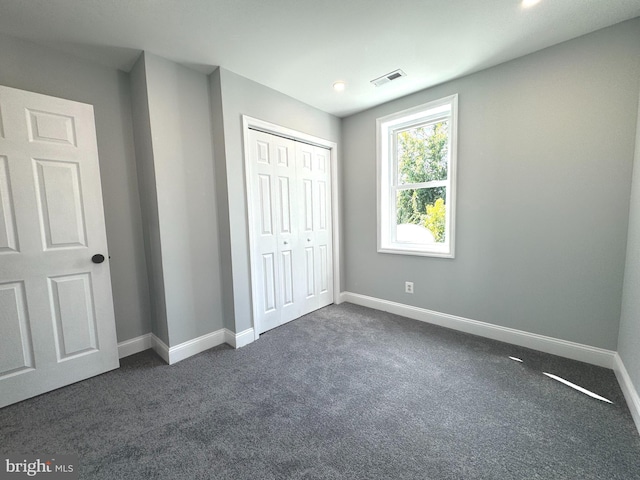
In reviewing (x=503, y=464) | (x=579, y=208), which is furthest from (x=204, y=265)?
(x=579, y=208)

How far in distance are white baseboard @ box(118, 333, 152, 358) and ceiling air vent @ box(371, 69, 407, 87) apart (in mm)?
3222

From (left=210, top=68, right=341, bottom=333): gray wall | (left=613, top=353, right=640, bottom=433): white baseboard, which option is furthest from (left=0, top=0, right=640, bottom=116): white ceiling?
(left=613, top=353, right=640, bottom=433): white baseboard

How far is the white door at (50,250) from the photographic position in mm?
1662

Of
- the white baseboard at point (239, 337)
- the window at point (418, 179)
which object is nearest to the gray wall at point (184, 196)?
the white baseboard at point (239, 337)

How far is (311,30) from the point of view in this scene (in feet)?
5.79

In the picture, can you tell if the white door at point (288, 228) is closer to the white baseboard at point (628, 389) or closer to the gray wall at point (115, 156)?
the gray wall at point (115, 156)

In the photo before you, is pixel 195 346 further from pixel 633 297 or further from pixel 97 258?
pixel 633 297

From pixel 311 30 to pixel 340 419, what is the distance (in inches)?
99.4

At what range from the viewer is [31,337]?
1.75 meters

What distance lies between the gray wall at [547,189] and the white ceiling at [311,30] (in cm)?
22

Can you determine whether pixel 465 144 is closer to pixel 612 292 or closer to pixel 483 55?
pixel 483 55

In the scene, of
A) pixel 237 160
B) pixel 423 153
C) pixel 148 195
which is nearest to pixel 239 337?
pixel 148 195

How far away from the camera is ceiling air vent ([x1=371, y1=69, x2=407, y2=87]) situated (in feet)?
7.57

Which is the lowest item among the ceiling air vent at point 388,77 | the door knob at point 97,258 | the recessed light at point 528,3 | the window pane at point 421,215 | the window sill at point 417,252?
the window sill at point 417,252
